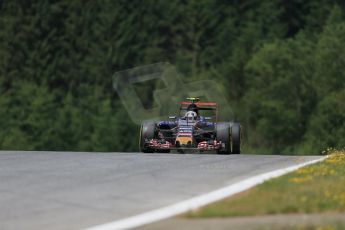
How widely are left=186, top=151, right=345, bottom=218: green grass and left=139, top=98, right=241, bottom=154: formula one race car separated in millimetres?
10652

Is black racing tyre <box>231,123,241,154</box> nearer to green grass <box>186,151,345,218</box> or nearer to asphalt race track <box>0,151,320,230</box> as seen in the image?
asphalt race track <box>0,151,320,230</box>

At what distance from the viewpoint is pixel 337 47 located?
100 m

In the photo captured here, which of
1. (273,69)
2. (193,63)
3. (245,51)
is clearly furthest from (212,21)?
(273,69)

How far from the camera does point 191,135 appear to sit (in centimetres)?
3008

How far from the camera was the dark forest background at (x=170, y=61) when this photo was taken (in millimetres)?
101438

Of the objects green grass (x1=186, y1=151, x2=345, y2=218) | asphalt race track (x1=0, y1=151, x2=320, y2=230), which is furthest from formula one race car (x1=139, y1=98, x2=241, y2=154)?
green grass (x1=186, y1=151, x2=345, y2=218)

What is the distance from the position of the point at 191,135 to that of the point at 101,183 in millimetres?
11530

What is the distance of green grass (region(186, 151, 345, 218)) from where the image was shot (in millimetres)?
14609

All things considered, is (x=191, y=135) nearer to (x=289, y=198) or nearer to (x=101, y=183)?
(x=101, y=183)

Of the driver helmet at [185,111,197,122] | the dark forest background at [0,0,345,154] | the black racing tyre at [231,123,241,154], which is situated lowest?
the black racing tyre at [231,123,241,154]

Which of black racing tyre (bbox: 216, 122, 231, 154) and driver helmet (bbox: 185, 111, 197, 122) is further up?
driver helmet (bbox: 185, 111, 197, 122)

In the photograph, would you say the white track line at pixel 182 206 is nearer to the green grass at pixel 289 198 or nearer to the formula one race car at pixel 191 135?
the green grass at pixel 289 198


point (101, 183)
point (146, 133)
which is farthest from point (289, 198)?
point (146, 133)

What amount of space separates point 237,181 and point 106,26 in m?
129
